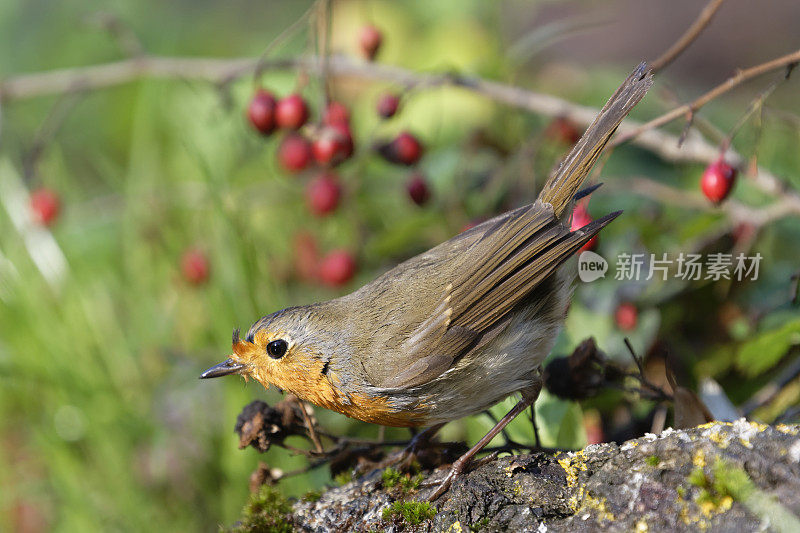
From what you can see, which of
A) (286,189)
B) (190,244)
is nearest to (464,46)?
(286,189)

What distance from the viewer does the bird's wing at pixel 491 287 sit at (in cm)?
212

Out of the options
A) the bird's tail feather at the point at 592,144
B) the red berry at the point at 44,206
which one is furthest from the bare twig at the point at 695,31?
the red berry at the point at 44,206

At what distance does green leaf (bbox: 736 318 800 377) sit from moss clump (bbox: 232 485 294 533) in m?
1.60

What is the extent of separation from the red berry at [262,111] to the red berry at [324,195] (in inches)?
20.2

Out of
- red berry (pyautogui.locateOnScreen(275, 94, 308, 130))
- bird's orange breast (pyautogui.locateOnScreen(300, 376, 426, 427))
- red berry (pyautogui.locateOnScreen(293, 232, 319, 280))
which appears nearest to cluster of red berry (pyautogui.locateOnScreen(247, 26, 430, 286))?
red berry (pyautogui.locateOnScreen(275, 94, 308, 130))

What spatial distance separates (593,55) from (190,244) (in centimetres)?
470

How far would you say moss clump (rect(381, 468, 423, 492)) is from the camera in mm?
2004

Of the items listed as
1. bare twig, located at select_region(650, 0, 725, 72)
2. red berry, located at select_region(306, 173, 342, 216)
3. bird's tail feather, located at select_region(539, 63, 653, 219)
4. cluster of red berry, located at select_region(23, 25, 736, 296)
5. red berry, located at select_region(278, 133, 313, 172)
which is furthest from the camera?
red berry, located at select_region(306, 173, 342, 216)

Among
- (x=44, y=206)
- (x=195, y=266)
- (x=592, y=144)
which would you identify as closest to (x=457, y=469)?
(x=592, y=144)

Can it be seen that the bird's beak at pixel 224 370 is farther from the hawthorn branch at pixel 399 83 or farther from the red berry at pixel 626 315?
the red berry at pixel 626 315

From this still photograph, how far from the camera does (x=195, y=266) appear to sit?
3.88 meters

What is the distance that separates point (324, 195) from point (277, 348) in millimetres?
1563

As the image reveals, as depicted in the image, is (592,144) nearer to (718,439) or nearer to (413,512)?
(718,439)

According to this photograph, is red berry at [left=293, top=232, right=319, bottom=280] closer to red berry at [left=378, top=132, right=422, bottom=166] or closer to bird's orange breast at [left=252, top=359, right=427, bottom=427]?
red berry at [left=378, top=132, right=422, bottom=166]
